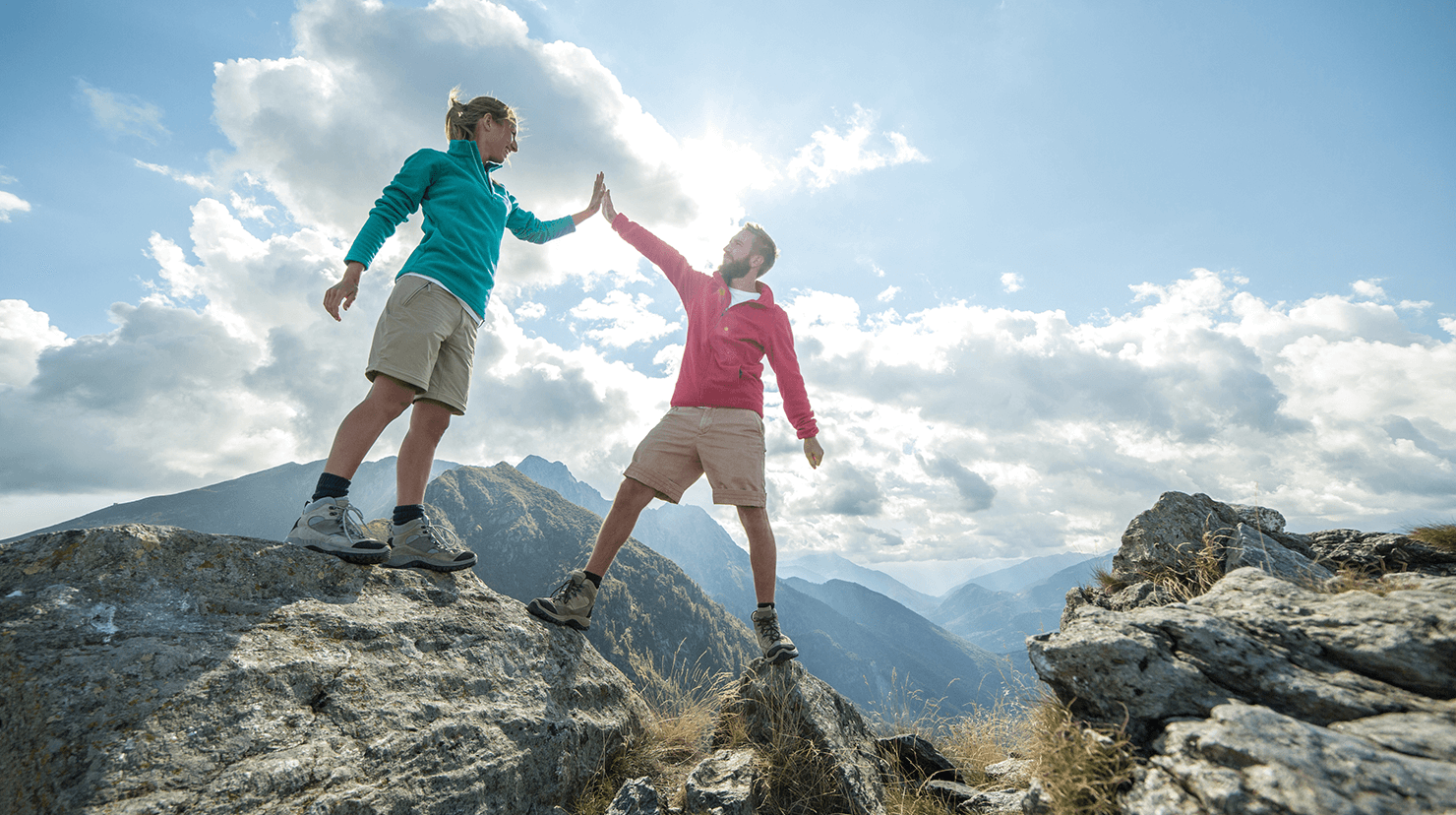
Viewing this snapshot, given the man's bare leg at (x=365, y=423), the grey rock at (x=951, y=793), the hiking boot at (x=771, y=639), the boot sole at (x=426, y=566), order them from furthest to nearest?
the hiking boot at (x=771, y=639)
the boot sole at (x=426, y=566)
the grey rock at (x=951, y=793)
the man's bare leg at (x=365, y=423)

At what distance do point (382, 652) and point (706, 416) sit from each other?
2.97 meters

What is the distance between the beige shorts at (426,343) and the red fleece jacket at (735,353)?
1938 millimetres

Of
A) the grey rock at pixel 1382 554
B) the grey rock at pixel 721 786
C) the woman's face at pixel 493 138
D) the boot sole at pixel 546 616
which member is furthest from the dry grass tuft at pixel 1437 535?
the woman's face at pixel 493 138

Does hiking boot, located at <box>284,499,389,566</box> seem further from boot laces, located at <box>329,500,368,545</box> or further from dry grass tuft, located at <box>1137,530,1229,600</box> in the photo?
dry grass tuft, located at <box>1137,530,1229,600</box>

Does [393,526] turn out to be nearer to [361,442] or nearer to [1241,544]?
[361,442]

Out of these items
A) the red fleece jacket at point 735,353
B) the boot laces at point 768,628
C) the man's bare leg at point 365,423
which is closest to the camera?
the man's bare leg at point 365,423

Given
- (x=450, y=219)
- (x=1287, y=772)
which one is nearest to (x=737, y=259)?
(x=450, y=219)

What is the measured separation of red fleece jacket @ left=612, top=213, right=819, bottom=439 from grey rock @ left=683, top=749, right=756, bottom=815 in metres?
2.86

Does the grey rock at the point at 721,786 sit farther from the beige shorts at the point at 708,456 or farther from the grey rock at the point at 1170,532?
the grey rock at the point at 1170,532

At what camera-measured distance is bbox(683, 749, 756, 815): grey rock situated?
3641mm

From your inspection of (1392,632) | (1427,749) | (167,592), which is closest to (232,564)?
(167,592)

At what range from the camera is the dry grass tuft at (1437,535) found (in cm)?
435

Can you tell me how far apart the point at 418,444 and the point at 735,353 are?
2809mm

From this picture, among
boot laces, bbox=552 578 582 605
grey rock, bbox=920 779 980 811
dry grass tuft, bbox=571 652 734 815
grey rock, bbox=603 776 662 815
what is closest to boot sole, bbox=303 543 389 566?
boot laces, bbox=552 578 582 605
